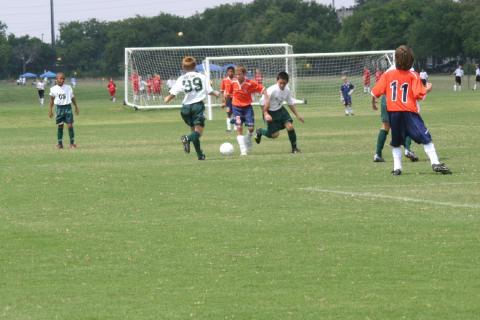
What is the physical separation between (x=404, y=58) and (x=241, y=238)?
685cm

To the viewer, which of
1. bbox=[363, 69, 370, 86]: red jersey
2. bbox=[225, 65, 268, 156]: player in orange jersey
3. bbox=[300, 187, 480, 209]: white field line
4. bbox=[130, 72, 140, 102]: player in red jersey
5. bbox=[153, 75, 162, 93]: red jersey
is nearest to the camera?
bbox=[300, 187, 480, 209]: white field line

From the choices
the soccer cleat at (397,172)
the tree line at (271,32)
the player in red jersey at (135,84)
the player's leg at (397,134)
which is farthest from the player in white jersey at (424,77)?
the tree line at (271,32)

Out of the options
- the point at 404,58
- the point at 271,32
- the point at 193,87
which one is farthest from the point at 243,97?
the point at 271,32

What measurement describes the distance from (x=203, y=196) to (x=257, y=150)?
986 cm

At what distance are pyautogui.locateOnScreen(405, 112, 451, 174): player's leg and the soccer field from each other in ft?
0.73

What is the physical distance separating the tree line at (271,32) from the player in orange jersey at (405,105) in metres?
82.5

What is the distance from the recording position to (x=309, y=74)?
55.9 metres

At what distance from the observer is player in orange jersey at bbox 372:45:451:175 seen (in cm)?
1805

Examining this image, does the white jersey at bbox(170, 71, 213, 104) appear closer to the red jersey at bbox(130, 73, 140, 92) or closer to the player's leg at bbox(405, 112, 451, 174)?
the player's leg at bbox(405, 112, 451, 174)

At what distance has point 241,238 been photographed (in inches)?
475

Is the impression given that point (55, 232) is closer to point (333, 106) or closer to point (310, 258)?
point (310, 258)

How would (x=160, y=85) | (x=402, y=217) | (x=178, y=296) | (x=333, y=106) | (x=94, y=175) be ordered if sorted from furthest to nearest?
1. (x=160, y=85)
2. (x=333, y=106)
3. (x=94, y=175)
4. (x=402, y=217)
5. (x=178, y=296)

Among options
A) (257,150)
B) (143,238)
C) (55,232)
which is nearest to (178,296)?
(143,238)

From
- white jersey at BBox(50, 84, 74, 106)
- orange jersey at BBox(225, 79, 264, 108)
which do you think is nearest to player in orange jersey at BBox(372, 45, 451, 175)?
orange jersey at BBox(225, 79, 264, 108)
